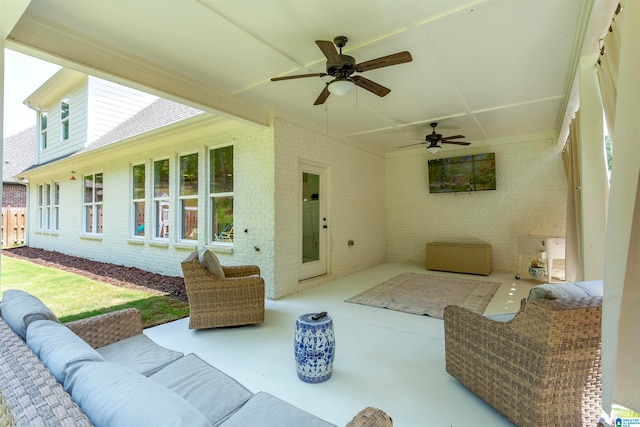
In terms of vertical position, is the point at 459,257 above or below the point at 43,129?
below

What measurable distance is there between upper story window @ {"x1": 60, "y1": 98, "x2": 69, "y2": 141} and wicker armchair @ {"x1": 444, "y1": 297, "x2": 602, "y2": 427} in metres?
12.1

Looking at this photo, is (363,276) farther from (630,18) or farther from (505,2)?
(630,18)

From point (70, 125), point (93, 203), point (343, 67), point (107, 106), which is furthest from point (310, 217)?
point (70, 125)

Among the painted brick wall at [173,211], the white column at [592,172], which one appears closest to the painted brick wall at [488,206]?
the white column at [592,172]

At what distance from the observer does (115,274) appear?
6.20 m

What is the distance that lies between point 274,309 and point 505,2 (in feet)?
13.4

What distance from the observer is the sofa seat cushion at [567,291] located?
5.59 feet

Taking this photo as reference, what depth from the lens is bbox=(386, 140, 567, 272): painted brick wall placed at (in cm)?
617

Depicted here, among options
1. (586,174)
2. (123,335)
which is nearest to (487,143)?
(586,174)

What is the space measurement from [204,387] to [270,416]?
557 millimetres

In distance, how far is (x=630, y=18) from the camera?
1.17 m

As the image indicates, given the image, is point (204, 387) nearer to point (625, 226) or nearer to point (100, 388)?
point (100, 388)

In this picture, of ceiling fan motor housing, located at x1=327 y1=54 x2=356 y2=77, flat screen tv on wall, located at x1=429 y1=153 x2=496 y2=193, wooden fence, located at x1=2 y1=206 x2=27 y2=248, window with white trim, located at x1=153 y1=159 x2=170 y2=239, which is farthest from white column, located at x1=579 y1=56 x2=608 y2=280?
wooden fence, located at x1=2 y1=206 x2=27 y2=248

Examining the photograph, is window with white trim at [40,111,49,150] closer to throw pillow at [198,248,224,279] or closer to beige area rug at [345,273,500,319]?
throw pillow at [198,248,224,279]
